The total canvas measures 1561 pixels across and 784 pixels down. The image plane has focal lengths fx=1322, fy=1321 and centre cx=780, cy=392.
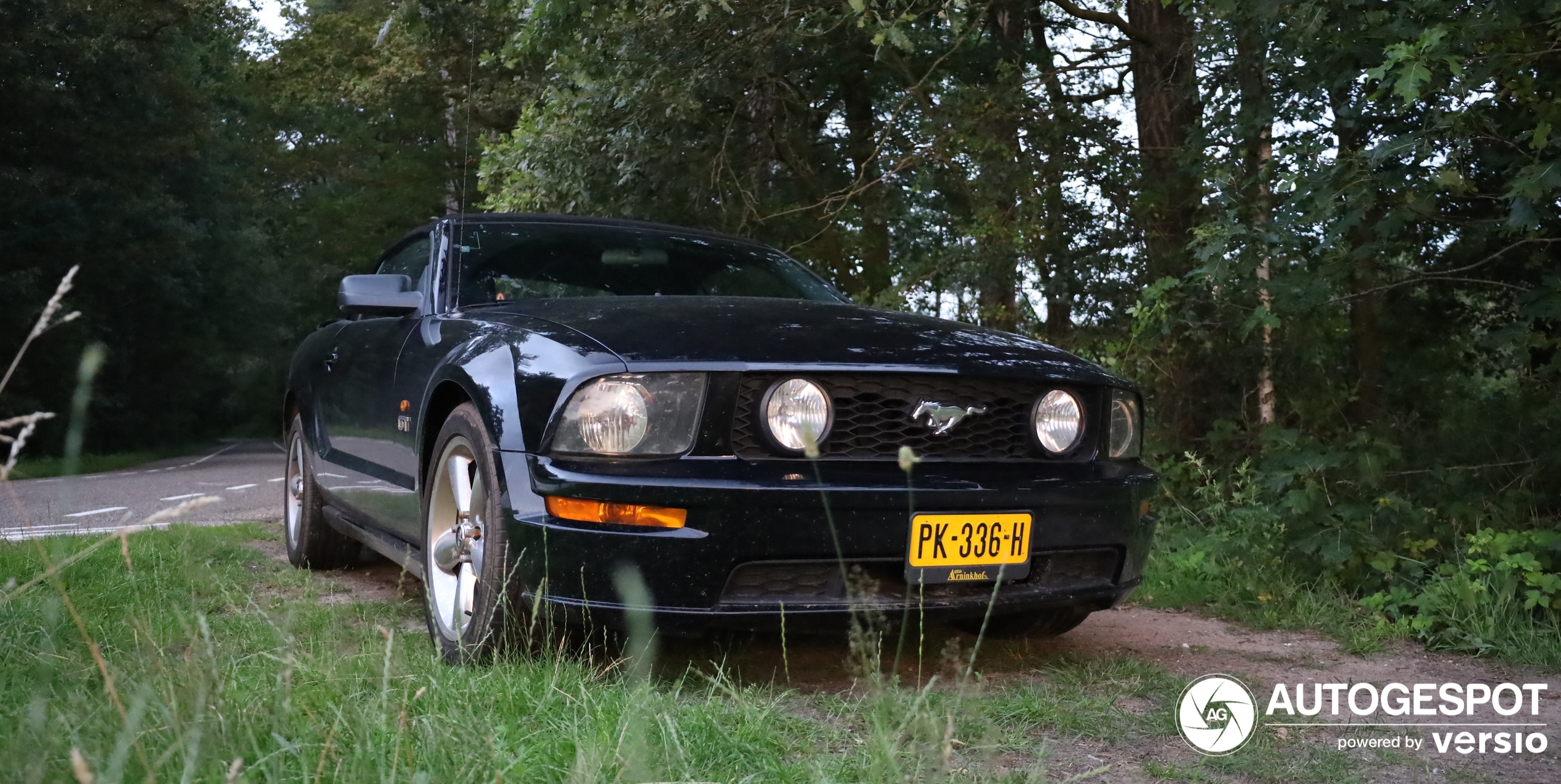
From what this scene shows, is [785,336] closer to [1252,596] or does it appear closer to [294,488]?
[1252,596]

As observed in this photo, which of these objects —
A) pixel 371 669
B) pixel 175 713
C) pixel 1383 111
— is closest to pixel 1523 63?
pixel 1383 111

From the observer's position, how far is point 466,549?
3.35m

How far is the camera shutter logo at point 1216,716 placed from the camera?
9.64 feet

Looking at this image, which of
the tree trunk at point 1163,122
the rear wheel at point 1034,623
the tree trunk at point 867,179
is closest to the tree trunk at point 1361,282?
the tree trunk at point 1163,122

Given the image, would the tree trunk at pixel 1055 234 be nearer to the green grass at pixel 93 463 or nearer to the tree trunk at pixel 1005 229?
the tree trunk at pixel 1005 229

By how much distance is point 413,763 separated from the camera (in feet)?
6.98

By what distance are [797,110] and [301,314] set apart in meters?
28.7

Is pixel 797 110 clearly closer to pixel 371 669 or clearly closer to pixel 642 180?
pixel 642 180

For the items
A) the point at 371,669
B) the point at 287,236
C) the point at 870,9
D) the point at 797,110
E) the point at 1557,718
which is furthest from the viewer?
the point at 287,236

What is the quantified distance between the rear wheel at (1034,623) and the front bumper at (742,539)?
78cm

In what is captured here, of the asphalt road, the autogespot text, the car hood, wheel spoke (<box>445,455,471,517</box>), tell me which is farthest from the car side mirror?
the autogespot text

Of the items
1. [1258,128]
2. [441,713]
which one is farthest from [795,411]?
[1258,128]

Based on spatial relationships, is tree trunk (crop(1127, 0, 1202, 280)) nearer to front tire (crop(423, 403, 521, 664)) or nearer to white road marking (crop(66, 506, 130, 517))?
front tire (crop(423, 403, 521, 664))

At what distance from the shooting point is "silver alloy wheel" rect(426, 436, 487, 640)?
3.32 metres
